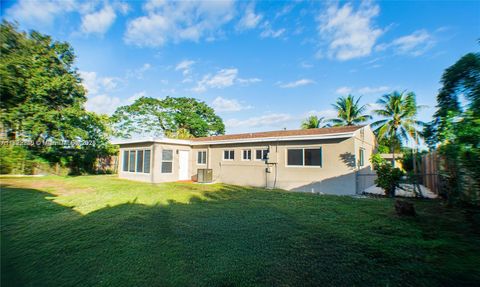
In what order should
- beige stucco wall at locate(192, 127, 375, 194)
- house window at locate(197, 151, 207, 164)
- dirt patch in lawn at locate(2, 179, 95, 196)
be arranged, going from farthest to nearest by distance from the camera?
1. house window at locate(197, 151, 207, 164)
2. beige stucco wall at locate(192, 127, 375, 194)
3. dirt patch in lawn at locate(2, 179, 95, 196)

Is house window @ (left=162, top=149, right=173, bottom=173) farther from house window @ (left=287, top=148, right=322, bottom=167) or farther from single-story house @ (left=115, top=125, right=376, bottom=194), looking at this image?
house window @ (left=287, top=148, right=322, bottom=167)

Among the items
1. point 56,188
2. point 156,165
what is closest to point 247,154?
point 156,165

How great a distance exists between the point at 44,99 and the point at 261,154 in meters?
18.0

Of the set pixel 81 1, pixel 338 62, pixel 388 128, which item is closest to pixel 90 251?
pixel 81 1

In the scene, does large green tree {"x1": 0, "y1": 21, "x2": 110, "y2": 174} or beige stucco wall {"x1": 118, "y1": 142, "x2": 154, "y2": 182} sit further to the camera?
large green tree {"x1": 0, "y1": 21, "x2": 110, "y2": 174}

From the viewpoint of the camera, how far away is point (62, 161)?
57.1ft

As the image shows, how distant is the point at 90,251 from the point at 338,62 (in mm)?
14444

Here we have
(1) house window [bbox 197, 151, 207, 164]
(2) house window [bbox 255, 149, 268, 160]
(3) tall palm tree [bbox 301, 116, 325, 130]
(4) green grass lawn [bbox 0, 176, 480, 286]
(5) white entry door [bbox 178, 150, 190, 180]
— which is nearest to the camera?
(4) green grass lawn [bbox 0, 176, 480, 286]

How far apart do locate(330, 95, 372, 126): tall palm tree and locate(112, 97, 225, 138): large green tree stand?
65.1 ft

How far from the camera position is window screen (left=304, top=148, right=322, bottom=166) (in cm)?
1020

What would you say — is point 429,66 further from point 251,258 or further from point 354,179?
point 251,258

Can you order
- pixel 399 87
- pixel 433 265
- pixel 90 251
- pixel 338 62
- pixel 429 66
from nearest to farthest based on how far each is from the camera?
pixel 433 265 < pixel 90 251 < pixel 429 66 < pixel 338 62 < pixel 399 87

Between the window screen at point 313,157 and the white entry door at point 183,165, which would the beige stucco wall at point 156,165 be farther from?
the window screen at point 313,157

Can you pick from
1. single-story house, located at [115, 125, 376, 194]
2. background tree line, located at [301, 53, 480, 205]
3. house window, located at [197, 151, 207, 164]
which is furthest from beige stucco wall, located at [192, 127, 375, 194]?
background tree line, located at [301, 53, 480, 205]
